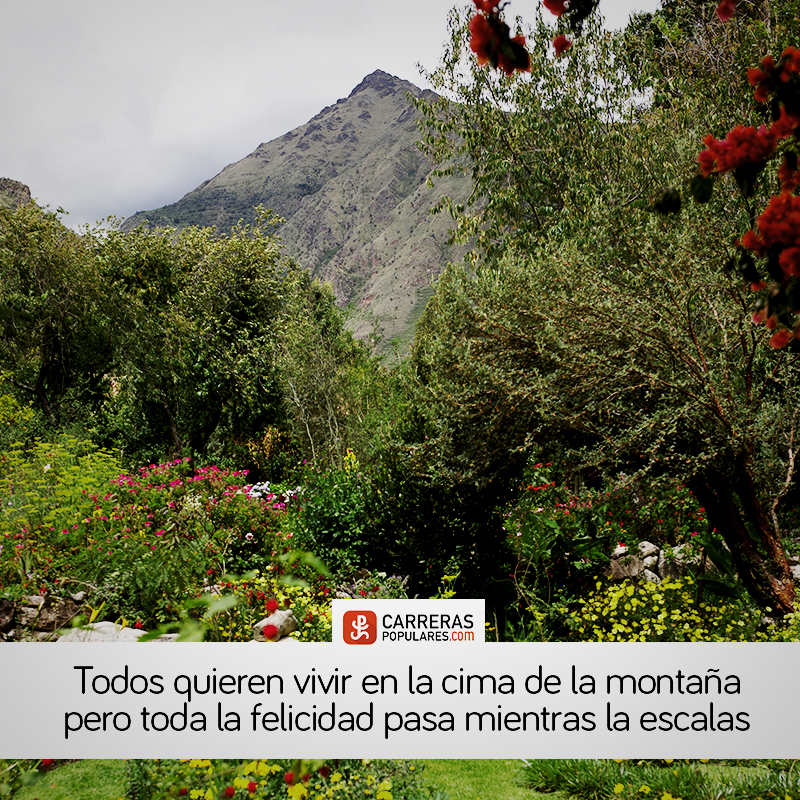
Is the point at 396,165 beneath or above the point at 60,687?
above

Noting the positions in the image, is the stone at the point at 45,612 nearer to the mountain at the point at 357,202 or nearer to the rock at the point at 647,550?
the rock at the point at 647,550

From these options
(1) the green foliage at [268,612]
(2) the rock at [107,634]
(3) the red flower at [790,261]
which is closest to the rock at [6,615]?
(2) the rock at [107,634]

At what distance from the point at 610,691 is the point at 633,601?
2.44 meters

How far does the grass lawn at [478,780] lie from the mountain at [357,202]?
4203 centimetres

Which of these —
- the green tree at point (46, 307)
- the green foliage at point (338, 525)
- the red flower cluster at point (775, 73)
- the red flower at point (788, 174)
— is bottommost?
the green foliage at point (338, 525)

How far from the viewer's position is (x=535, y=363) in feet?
13.9

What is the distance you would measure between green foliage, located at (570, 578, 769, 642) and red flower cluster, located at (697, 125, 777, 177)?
327 cm

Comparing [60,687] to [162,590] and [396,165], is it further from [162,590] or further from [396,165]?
[396,165]

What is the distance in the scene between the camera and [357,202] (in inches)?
3826

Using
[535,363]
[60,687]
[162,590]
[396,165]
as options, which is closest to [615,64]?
[535,363]

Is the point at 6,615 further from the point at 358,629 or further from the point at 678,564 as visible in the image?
the point at 678,564

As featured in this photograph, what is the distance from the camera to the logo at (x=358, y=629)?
6.96 ft

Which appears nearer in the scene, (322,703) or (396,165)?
(322,703)

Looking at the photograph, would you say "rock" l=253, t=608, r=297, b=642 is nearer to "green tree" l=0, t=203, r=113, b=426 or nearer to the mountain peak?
"green tree" l=0, t=203, r=113, b=426
